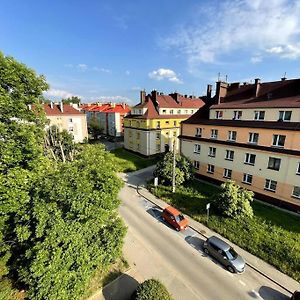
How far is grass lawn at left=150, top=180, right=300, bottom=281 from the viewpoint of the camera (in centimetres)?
1464

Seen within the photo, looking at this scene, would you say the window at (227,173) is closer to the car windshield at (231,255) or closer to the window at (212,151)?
the window at (212,151)

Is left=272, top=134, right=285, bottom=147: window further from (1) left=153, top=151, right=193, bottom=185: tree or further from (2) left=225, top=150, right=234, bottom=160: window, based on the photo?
(1) left=153, top=151, right=193, bottom=185: tree

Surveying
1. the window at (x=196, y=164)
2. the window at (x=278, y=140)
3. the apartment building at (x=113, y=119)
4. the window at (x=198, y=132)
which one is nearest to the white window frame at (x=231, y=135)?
the window at (x=278, y=140)

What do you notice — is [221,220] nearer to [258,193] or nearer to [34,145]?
[258,193]

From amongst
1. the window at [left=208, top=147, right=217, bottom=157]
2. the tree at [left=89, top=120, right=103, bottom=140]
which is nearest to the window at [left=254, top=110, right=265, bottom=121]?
the window at [left=208, top=147, right=217, bottom=157]

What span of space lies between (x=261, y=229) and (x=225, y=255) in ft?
18.9

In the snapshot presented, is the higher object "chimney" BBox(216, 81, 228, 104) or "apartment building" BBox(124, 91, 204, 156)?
"chimney" BBox(216, 81, 228, 104)

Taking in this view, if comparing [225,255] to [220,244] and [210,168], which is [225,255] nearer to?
[220,244]

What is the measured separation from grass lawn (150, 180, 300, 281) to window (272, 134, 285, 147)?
700 centimetres

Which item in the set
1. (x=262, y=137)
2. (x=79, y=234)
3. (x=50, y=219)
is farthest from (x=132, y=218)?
(x=262, y=137)

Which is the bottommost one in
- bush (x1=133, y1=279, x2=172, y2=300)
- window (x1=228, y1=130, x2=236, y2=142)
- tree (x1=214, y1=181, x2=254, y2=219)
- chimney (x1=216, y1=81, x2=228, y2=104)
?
bush (x1=133, y1=279, x2=172, y2=300)

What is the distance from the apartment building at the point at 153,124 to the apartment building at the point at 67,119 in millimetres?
13806

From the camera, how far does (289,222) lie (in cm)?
1875

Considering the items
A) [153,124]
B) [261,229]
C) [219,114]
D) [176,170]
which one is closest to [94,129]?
[153,124]
